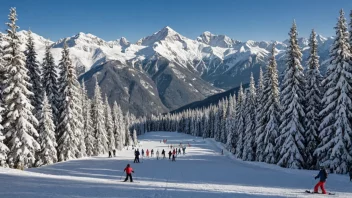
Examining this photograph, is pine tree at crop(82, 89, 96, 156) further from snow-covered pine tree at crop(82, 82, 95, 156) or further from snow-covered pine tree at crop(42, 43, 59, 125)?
snow-covered pine tree at crop(42, 43, 59, 125)

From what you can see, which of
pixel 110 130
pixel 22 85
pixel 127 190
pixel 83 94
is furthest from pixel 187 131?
pixel 127 190

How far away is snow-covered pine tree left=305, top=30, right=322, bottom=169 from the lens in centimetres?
4159

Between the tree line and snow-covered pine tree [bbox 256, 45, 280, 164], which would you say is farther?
snow-covered pine tree [bbox 256, 45, 280, 164]

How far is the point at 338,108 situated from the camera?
120 ft

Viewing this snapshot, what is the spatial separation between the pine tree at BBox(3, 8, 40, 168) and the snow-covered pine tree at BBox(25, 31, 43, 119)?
388 inches

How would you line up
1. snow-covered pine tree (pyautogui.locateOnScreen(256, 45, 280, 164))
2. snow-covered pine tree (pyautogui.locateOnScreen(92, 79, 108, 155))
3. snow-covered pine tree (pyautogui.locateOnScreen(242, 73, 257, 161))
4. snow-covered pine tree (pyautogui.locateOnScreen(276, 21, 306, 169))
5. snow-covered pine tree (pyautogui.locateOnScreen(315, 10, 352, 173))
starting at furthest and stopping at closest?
snow-covered pine tree (pyautogui.locateOnScreen(92, 79, 108, 155))
snow-covered pine tree (pyautogui.locateOnScreen(242, 73, 257, 161))
snow-covered pine tree (pyautogui.locateOnScreen(256, 45, 280, 164))
snow-covered pine tree (pyautogui.locateOnScreen(276, 21, 306, 169))
snow-covered pine tree (pyautogui.locateOnScreen(315, 10, 352, 173))

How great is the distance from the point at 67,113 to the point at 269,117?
3115 centimetres

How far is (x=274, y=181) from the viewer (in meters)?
29.4

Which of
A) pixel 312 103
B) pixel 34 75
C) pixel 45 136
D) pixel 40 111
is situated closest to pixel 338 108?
pixel 312 103

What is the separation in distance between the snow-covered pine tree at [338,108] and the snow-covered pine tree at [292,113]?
3.03 meters

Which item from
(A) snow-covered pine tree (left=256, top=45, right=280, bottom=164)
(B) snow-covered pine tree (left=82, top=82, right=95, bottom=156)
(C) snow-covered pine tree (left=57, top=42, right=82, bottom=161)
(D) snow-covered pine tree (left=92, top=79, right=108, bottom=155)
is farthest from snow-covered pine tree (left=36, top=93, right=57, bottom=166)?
(A) snow-covered pine tree (left=256, top=45, right=280, bottom=164)

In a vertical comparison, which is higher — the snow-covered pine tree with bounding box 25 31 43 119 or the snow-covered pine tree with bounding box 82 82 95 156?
the snow-covered pine tree with bounding box 25 31 43 119

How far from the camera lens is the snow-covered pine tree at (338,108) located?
3519 cm

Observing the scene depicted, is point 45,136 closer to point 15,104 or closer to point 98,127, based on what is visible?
point 15,104
